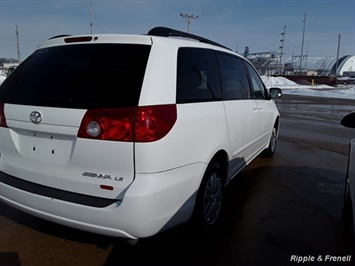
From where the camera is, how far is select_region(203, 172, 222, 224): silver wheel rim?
10.1 feet

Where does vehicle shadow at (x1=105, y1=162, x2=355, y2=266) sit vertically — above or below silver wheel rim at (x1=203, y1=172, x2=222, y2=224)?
below

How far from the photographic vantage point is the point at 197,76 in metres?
2.97

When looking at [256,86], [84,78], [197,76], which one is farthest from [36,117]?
[256,86]

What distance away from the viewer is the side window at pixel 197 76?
2.68 meters

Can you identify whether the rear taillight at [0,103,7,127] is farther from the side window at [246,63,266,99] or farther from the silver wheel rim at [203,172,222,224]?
the side window at [246,63,266,99]

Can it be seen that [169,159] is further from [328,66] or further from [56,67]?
[328,66]

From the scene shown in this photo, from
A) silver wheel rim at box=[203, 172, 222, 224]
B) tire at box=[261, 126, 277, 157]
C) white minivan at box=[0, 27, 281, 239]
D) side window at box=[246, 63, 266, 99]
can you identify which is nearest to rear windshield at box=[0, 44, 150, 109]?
white minivan at box=[0, 27, 281, 239]

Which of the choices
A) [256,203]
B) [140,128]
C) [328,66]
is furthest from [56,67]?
[328,66]

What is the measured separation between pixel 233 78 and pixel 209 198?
156cm

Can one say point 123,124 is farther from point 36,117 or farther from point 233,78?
point 233,78

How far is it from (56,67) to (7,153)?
853 mm

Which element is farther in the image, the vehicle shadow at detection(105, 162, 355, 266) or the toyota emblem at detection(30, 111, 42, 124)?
the vehicle shadow at detection(105, 162, 355, 266)

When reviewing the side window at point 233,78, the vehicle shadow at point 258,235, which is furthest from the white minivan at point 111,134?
the side window at point 233,78

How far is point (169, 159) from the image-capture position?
2357 millimetres
